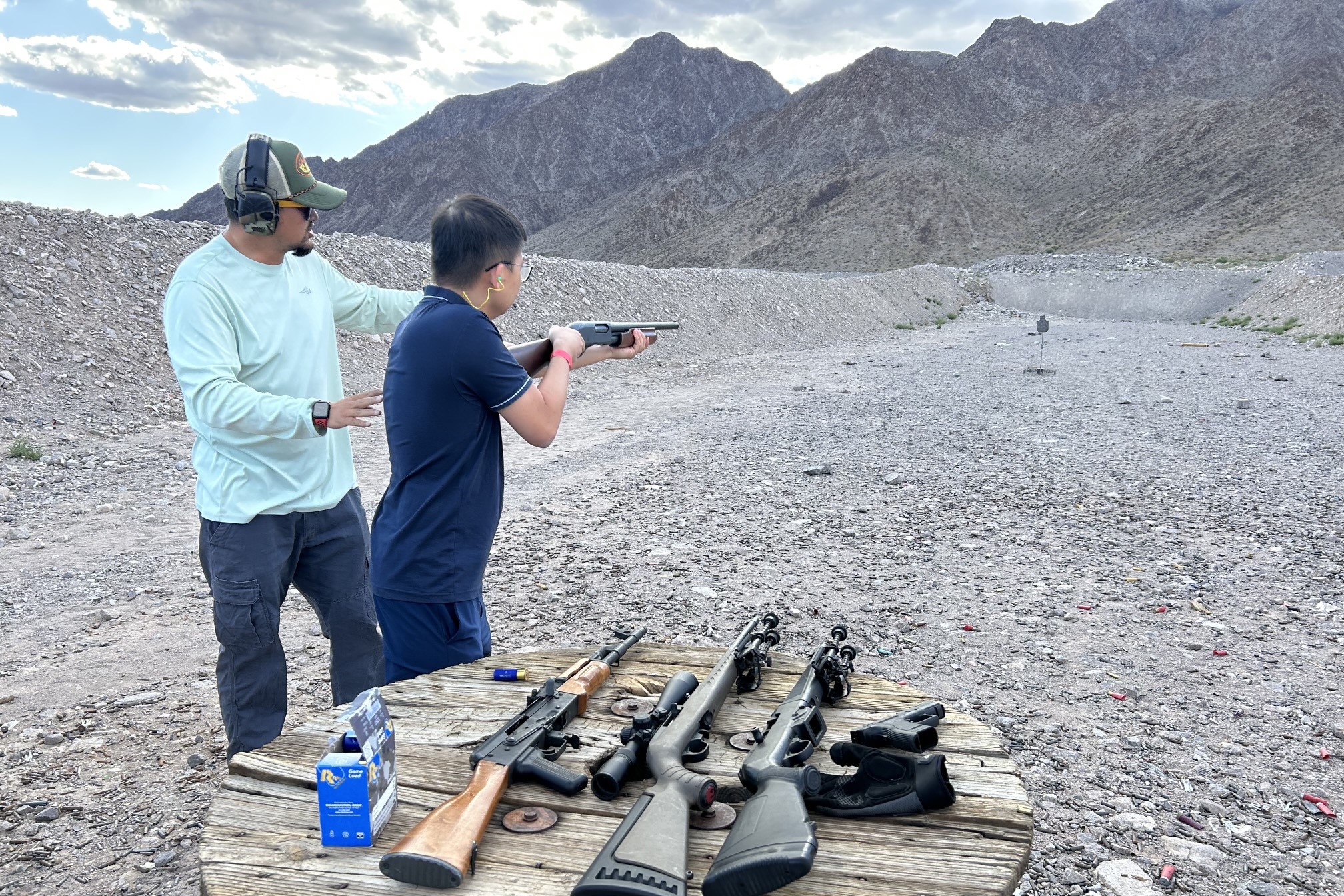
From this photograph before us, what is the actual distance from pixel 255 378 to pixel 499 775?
5.60ft

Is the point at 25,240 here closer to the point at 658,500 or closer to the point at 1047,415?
the point at 658,500

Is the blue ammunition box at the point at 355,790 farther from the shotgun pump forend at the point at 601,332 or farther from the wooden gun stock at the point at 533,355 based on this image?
the shotgun pump forend at the point at 601,332

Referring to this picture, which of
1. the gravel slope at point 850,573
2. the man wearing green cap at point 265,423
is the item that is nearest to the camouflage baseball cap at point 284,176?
the man wearing green cap at point 265,423

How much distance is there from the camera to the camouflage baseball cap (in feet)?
9.39

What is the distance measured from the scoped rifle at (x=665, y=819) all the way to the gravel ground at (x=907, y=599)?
1.59 meters

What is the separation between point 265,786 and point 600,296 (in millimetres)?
19473

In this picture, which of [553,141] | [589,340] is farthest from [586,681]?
[553,141]

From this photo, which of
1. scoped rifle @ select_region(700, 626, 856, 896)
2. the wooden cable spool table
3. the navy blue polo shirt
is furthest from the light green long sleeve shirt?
scoped rifle @ select_region(700, 626, 856, 896)

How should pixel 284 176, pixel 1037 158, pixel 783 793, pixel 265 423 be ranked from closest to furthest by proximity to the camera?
pixel 783 793
pixel 265 423
pixel 284 176
pixel 1037 158

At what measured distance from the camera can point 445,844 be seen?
172 centimetres

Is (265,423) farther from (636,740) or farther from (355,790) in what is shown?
(636,740)

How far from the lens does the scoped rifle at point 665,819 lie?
1592 millimetres

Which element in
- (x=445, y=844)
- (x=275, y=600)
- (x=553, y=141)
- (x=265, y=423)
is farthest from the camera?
(x=553, y=141)

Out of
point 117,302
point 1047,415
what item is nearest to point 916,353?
→ point 1047,415
